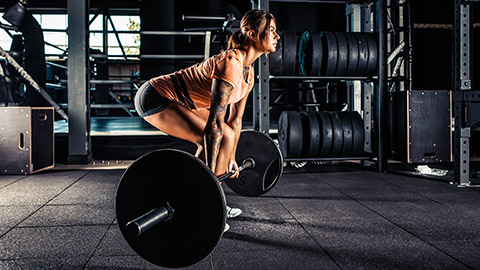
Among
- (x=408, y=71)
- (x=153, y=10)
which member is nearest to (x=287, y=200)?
(x=408, y=71)

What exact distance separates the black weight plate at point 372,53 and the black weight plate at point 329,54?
0.99 ft

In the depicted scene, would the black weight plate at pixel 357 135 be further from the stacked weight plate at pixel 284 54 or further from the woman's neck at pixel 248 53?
the woman's neck at pixel 248 53

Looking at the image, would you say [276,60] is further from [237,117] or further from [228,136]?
[228,136]

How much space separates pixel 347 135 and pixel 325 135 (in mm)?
195

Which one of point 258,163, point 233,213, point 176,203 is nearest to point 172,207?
point 176,203

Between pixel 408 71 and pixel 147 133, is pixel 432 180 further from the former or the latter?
pixel 147 133

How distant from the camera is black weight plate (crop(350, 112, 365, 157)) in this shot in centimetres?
336

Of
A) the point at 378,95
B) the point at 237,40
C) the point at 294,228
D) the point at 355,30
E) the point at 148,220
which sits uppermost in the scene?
the point at 355,30

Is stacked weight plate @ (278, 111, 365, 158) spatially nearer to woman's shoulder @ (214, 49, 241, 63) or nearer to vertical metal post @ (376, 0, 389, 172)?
vertical metal post @ (376, 0, 389, 172)

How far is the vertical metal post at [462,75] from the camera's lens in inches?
107

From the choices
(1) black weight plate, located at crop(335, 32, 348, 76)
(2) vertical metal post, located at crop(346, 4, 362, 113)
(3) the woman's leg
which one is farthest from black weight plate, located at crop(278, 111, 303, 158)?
(3) the woman's leg

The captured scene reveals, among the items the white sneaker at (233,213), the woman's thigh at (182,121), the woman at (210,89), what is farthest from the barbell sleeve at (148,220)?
the white sneaker at (233,213)

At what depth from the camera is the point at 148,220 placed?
1184mm

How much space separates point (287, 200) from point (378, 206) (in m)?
0.50
